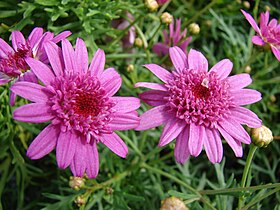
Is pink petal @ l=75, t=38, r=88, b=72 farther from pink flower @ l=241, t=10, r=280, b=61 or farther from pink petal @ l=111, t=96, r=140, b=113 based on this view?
pink flower @ l=241, t=10, r=280, b=61

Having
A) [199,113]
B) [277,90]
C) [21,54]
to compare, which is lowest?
[277,90]

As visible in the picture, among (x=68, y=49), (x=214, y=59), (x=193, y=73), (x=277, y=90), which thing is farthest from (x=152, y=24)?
(x=68, y=49)

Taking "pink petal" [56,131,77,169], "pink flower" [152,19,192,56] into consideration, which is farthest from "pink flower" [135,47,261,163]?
"pink flower" [152,19,192,56]

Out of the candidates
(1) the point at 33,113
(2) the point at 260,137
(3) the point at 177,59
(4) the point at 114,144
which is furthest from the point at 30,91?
(2) the point at 260,137

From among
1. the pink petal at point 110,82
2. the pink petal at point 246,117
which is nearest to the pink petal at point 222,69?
the pink petal at point 246,117

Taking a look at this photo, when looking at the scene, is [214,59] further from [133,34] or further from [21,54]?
[21,54]
